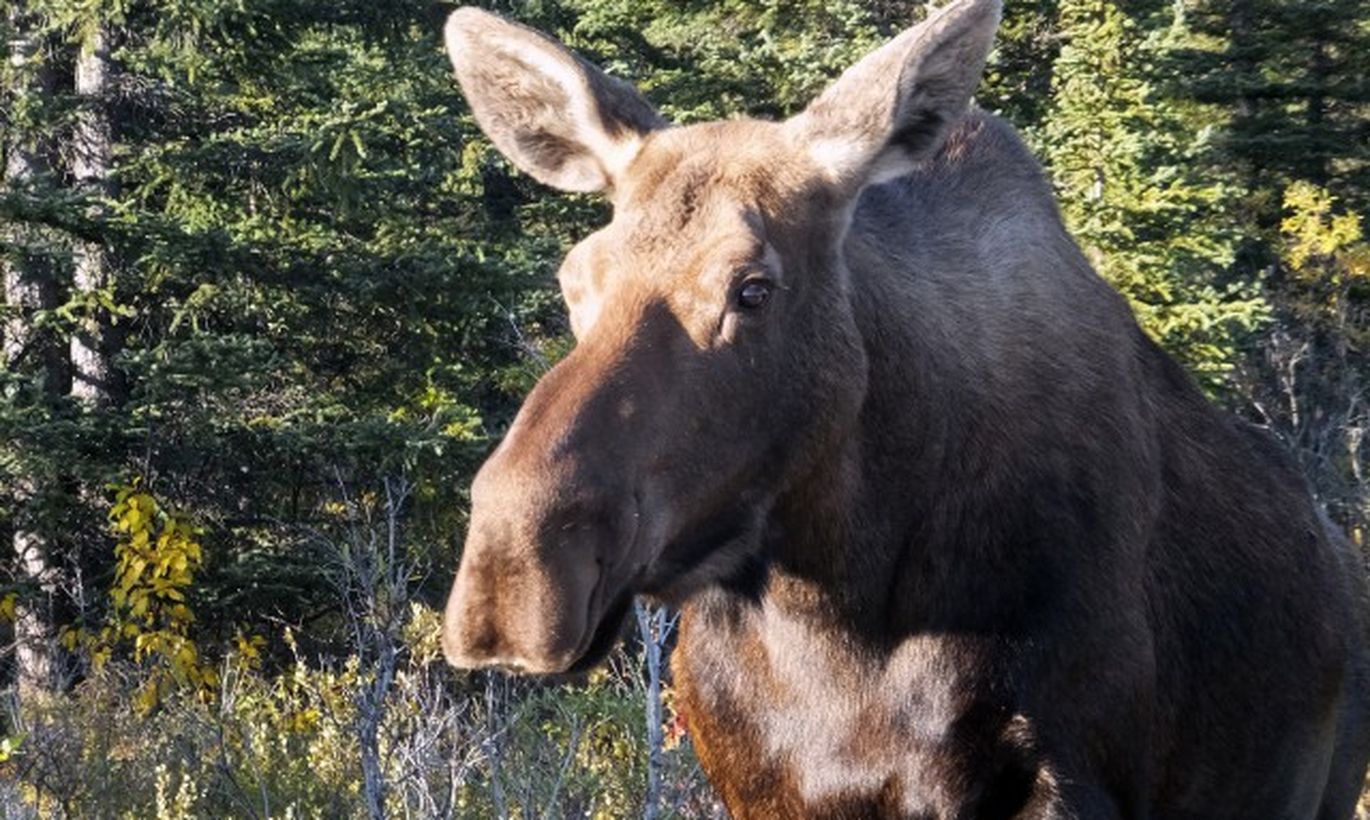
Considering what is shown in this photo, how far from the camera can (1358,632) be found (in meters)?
6.00

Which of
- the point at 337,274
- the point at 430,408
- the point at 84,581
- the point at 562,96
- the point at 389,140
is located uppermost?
the point at 562,96

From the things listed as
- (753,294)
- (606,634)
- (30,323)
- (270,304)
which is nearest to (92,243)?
(30,323)

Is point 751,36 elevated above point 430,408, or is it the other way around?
point 751,36

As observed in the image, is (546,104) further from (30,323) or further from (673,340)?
(30,323)

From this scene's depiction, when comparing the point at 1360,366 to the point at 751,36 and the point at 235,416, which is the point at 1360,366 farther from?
the point at 235,416

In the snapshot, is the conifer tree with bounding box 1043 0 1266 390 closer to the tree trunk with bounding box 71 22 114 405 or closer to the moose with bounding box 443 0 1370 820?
the tree trunk with bounding box 71 22 114 405

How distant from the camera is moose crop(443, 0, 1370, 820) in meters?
3.74

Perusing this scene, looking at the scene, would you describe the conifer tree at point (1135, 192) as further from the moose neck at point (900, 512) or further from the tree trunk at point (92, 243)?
the moose neck at point (900, 512)

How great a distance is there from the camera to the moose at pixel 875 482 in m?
3.74

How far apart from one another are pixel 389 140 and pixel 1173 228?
621 cm

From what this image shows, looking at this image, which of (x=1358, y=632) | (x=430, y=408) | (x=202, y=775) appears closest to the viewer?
(x=1358, y=632)

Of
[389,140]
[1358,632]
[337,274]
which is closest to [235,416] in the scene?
[337,274]

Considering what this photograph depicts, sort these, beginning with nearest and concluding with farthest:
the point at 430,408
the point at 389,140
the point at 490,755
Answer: the point at 490,755, the point at 389,140, the point at 430,408

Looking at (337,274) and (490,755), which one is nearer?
(490,755)
